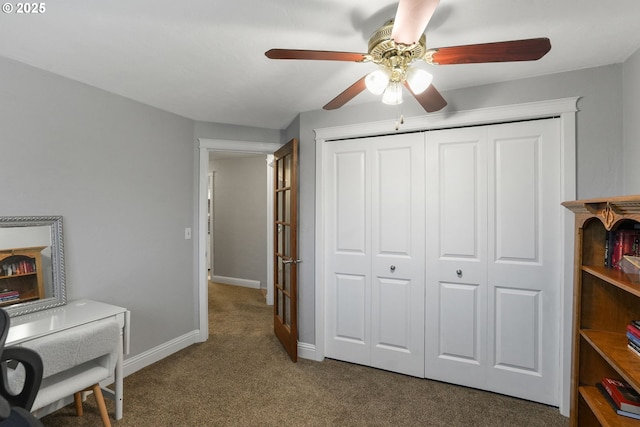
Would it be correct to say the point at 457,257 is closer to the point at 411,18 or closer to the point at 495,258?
the point at 495,258

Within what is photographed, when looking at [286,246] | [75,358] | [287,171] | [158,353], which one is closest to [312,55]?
[287,171]

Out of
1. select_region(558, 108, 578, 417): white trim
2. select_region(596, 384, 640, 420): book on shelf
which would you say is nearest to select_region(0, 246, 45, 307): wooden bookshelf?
select_region(596, 384, 640, 420): book on shelf

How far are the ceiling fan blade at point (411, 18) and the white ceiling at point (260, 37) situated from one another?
1.13 ft

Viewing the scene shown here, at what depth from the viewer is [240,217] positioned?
555 centimetres

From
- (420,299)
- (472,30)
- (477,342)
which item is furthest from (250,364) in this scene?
(472,30)

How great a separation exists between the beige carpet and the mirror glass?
0.78 m

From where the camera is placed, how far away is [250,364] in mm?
2748

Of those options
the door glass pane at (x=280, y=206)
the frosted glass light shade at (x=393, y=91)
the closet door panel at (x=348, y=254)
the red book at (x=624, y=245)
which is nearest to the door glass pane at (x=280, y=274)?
the door glass pane at (x=280, y=206)

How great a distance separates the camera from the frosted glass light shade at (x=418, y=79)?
4.43ft

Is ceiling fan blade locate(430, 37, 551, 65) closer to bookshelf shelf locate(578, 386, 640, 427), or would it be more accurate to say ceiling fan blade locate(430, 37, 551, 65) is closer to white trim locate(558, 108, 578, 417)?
white trim locate(558, 108, 578, 417)

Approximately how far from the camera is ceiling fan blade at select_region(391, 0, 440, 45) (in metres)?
0.95

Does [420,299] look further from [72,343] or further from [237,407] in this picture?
[72,343]

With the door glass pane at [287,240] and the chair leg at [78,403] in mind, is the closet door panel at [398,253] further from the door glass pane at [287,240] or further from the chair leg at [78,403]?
the chair leg at [78,403]

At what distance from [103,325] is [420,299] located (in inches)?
84.6
